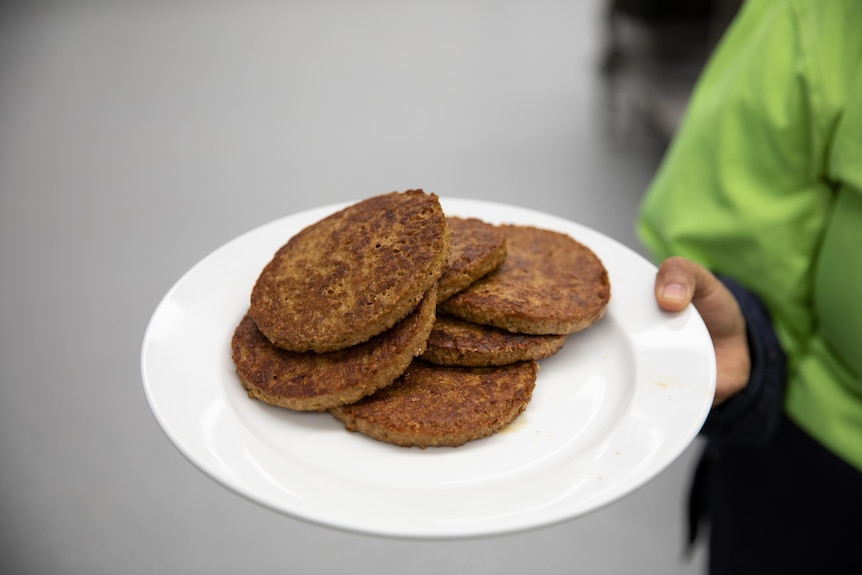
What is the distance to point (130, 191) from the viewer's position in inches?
162

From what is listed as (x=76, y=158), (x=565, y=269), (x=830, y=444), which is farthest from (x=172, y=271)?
(x=830, y=444)

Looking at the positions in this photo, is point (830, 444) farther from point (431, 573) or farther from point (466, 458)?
point (431, 573)

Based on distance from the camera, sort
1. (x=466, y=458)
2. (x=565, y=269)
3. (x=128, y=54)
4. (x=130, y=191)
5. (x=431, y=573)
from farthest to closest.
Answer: (x=128, y=54) < (x=130, y=191) < (x=431, y=573) < (x=565, y=269) < (x=466, y=458)

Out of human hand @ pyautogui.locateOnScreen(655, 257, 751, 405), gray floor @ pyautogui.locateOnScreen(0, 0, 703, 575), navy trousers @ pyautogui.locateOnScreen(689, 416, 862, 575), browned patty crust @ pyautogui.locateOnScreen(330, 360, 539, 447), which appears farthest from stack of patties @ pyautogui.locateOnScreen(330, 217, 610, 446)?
gray floor @ pyautogui.locateOnScreen(0, 0, 703, 575)

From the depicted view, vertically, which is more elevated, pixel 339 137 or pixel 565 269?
pixel 565 269

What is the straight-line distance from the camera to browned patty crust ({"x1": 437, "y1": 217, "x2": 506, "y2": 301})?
1198 mm

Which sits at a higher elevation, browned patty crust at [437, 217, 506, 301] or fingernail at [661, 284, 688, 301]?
browned patty crust at [437, 217, 506, 301]

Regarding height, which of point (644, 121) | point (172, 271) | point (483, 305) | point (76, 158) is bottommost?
point (644, 121)

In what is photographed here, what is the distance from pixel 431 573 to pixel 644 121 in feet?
11.0

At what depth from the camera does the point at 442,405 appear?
109 cm

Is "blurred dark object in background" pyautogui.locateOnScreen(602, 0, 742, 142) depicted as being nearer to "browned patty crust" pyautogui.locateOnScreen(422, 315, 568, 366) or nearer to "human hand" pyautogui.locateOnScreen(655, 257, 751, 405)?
"human hand" pyautogui.locateOnScreen(655, 257, 751, 405)

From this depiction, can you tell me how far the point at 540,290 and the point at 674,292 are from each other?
0.22m

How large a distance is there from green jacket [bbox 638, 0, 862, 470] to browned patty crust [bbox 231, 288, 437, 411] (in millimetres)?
677

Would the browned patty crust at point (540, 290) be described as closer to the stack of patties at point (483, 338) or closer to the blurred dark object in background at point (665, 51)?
the stack of patties at point (483, 338)
